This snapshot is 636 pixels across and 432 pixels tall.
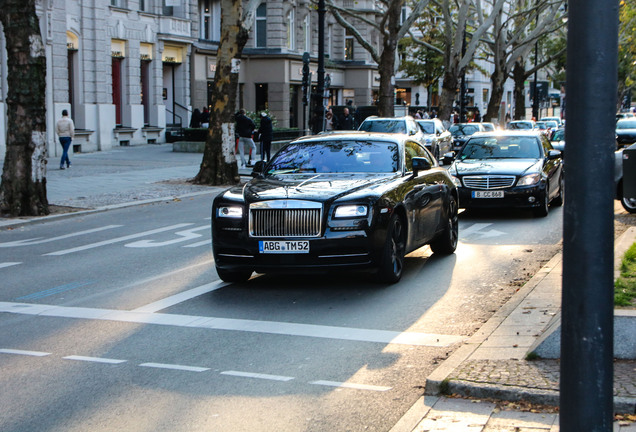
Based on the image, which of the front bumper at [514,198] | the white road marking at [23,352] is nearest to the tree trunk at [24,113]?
the front bumper at [514,198]

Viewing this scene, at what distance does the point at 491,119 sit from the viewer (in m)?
59.6

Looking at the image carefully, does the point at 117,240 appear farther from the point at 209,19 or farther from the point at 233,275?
the point at 209,19

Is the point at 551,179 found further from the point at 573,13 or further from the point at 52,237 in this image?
the point at 573,13

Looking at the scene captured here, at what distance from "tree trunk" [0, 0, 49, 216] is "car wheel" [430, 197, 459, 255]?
831 centimetres

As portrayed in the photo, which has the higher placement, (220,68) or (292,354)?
(220,68)

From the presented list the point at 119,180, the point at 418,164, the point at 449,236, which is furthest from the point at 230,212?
the point at 119,180

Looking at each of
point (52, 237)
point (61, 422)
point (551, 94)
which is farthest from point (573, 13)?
point (551, 94)

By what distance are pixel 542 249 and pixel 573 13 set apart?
9687 millimetres

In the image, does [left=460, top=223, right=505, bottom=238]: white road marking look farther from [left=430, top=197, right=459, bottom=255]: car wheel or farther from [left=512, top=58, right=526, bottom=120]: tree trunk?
[left=512, top=58, right=526, bottom=120]: tree trunk

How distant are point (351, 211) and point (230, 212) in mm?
1250

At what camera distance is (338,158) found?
36.0 feet

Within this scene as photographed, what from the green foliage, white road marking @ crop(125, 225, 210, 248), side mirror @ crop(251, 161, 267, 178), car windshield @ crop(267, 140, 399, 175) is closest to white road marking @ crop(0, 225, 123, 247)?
white road marking @ crop(125, 225, 210, 248)

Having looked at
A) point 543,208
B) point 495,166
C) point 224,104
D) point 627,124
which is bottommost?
point 543,208

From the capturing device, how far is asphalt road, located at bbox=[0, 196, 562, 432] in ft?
18.7
